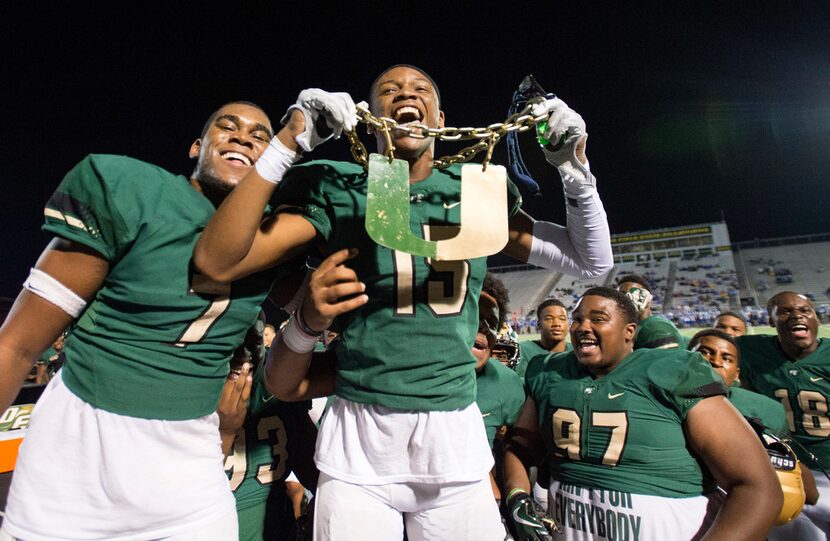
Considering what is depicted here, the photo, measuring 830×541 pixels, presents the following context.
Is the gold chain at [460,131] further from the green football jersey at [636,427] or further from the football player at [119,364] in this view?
the green football jersey at [636,427]

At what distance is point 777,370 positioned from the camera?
380 cm

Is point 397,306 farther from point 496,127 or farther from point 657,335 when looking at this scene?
point 657,335

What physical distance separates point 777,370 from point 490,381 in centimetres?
276

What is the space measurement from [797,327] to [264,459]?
418 cm

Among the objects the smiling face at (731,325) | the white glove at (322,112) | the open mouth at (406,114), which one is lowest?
the smiling face at (731,325)

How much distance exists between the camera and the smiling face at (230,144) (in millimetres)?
1448

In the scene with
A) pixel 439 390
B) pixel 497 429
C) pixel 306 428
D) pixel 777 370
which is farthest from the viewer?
pixel 777 370

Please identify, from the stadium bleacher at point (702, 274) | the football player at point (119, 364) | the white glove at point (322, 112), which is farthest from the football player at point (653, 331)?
the stadium bleacher at point (702, 274)

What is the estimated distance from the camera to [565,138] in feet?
4.37

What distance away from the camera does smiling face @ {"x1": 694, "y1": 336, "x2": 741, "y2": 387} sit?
315 cm

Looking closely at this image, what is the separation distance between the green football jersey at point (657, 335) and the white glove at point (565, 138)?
2.30 meters

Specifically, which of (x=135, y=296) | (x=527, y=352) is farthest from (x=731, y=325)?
(x=135, y=296)

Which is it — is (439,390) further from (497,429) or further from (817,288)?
(817,288)

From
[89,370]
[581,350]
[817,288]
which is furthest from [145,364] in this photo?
[817,288]
